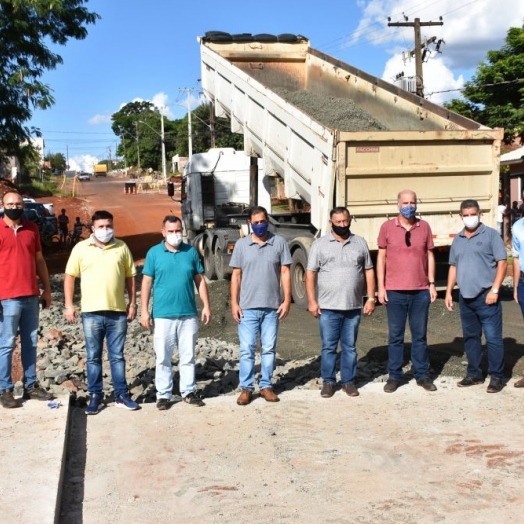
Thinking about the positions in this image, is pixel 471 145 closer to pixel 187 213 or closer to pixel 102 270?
pixel 102 270

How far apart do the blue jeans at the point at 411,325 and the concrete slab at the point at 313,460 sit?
25 centimetres

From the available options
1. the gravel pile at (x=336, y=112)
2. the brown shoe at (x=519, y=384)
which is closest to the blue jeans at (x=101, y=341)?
the brown shoe at (x=519, y=384)

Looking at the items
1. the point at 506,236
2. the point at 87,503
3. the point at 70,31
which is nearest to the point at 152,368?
the point at 87,503

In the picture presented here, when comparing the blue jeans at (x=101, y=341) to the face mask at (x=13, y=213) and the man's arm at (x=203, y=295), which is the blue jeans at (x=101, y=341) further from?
the face mask at (x=13, y=213)

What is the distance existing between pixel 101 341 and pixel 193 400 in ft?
3.04

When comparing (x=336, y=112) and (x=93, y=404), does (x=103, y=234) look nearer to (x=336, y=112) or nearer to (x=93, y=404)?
(x=93, y=404)

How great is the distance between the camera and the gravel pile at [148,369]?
23.8 ft

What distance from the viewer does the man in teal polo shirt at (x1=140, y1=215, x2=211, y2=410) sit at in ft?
21.0

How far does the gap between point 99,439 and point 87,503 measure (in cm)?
106

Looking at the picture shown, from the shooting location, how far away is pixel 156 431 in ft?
19.5

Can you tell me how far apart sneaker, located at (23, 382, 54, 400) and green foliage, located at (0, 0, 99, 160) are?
526 inches

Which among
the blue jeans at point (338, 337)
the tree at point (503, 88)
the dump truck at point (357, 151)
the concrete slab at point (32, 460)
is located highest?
the tree at point (503, 88)

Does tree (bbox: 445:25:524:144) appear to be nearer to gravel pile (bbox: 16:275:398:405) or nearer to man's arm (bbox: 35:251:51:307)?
gravel pile (bbox: 16:275:398:405)

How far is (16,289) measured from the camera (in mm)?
6199
